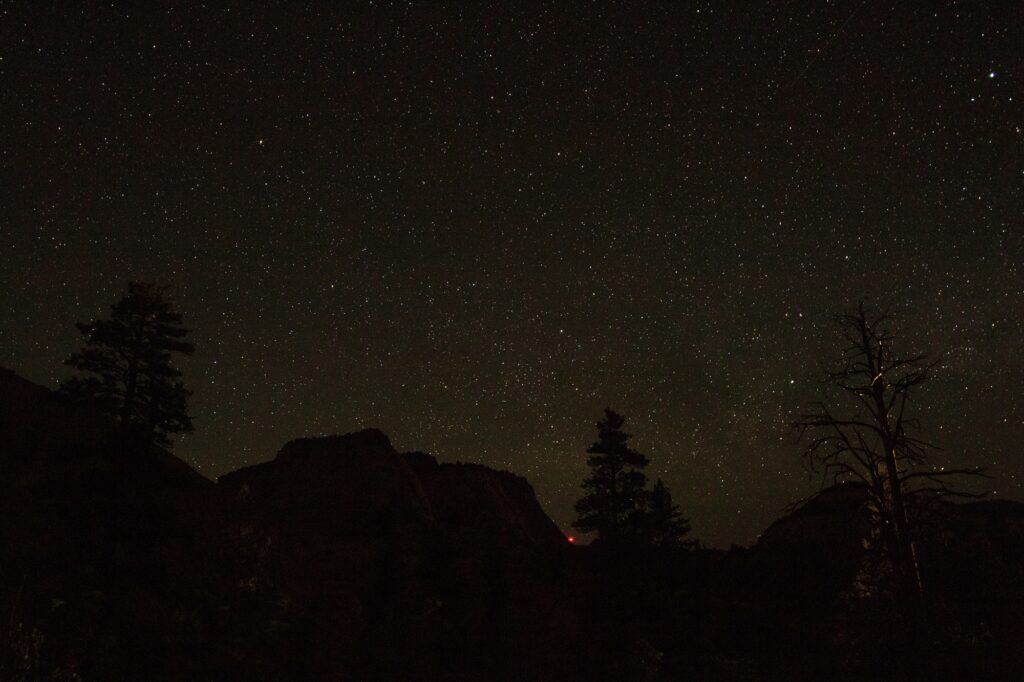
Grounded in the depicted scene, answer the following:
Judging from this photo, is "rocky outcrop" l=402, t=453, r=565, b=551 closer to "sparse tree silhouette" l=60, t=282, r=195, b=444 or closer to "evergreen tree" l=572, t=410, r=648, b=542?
"evergreen tree" l=572, t=410, r=648, b=542

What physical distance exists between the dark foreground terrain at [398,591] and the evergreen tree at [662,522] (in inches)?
94.9

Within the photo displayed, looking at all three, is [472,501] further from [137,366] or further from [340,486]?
[137,366]

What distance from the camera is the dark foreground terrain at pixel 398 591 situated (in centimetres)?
1446

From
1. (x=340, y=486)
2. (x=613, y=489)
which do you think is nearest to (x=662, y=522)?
(x=613, y=489)

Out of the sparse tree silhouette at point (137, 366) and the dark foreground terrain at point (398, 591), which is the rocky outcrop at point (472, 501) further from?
the sparse tree silhouette at point (137, 366)

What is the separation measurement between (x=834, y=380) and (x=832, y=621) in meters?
15.7

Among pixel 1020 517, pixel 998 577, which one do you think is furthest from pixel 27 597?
pixel 1020 517

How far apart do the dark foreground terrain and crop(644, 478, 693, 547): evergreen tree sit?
2411 mm

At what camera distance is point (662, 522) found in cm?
4188

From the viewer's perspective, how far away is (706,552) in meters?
38.9

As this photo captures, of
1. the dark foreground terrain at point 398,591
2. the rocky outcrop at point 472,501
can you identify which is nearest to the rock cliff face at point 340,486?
the dark foreground terrain at point 398,591

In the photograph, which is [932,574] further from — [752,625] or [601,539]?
[601,539]

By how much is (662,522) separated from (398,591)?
20852mm

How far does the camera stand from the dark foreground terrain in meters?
14.5
